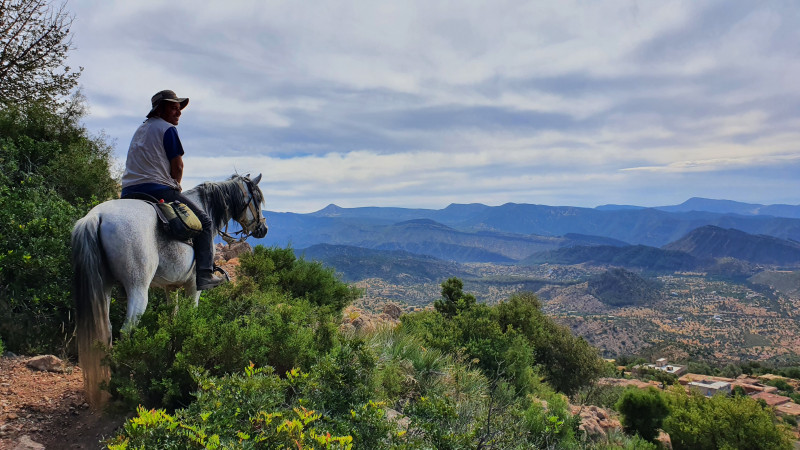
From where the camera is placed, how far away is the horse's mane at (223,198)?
5.33 m

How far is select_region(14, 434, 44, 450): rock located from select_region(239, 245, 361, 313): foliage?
5.01 meters

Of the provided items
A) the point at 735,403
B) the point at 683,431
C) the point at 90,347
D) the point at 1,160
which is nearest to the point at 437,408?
the point at 90,347

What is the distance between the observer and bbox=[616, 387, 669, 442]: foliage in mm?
13453

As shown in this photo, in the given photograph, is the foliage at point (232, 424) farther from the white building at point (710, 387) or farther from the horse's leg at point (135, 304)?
the white building at point (710, 387)

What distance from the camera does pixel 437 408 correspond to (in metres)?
3.81

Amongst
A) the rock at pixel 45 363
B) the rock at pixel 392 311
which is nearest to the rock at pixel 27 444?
the rock at pixel 45 363

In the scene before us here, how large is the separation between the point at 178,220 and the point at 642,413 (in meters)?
15.1

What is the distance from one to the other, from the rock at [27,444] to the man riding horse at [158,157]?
1969 millimetres

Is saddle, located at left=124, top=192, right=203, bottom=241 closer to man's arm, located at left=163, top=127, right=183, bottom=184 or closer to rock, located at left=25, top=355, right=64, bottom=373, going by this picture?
man's arm, located at left=163, top=127, right=183, bottom=184

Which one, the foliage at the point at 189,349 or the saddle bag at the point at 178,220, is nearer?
the foliage at the point at 189,349

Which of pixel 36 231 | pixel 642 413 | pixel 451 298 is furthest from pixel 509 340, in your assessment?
pixel 36 231

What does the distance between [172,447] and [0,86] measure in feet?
43.4

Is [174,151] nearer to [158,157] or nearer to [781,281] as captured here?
[158,157]

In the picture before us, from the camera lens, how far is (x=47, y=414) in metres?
3.92
